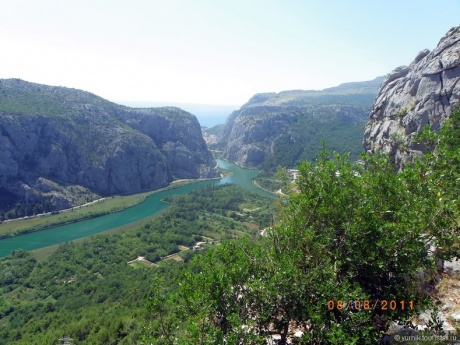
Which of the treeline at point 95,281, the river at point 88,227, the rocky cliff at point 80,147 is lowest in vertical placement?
the river at point 88,227

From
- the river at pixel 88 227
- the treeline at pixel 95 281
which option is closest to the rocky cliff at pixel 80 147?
the river at pixel 88 227

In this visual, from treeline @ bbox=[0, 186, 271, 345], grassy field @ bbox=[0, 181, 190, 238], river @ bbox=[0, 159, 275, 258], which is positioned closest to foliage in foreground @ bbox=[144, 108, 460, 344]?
treeline @ bbox=[0, 186, 271, 345]

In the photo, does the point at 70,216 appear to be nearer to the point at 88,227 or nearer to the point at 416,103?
the point at 88,227

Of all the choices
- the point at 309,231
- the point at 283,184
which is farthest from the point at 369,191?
the point at 283,184

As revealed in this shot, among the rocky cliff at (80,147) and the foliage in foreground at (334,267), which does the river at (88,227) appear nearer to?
the rocky cliff at (80,147)

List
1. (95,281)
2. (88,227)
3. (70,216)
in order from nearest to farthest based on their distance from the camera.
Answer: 1. (95,281)
2. (88,227)
3. (70,216)

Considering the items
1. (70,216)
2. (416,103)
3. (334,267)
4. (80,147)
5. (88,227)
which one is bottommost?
(88,227)

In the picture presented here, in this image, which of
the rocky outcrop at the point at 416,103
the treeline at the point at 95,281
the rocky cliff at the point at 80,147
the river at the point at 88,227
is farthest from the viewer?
the rocky cliff at the point at 80,147

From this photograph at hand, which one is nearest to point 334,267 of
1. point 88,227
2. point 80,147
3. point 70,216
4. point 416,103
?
point 416,103

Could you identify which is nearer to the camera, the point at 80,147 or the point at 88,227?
the point at 88,227
